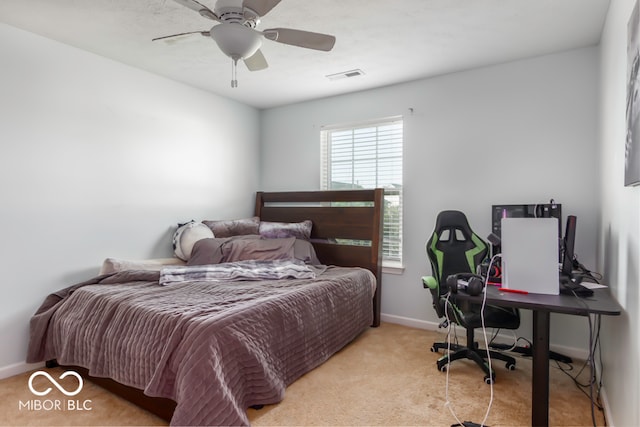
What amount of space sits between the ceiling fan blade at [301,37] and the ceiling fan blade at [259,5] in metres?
0.13

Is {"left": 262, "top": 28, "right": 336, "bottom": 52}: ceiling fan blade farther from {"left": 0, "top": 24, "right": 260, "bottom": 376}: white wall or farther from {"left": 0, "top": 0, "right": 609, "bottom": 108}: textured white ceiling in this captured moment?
{"left": 0, "top": 24, "right": 260, "bottom": 376}: white wall

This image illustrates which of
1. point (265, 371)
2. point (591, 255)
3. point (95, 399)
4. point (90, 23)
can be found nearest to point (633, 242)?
point (591, 255)

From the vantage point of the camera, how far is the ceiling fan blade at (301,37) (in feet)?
6.35

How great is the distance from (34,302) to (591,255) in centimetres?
424

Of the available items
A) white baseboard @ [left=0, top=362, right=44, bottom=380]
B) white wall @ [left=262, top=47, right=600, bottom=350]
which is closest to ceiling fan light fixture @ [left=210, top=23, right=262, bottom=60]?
white wall @ [left=262, top=47, right=600, bottom=350]

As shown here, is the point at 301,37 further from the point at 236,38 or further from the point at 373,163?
the point at 373,163

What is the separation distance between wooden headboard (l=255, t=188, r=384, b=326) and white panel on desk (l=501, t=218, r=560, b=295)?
1.76 m

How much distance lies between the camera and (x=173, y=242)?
11.6 feet

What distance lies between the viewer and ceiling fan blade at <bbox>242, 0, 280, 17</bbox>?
173 centimetres

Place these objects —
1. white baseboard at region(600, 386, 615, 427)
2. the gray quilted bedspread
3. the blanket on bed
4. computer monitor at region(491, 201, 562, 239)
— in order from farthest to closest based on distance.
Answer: the blanket on bed → computer monitor at region(491, 201, 562, 239) → white baseboard at region(600, 386, 615, 427) → the gray quilted bedspread

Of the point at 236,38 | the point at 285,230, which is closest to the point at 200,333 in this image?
the point at 236,38

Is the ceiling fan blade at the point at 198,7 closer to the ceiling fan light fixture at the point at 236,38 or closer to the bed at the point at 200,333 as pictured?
the ceiling fan light fixture at the point at 236,38

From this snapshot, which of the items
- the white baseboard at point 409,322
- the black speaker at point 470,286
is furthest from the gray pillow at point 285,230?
the black speaker at point 470,286

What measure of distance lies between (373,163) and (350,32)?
5.09 feet
